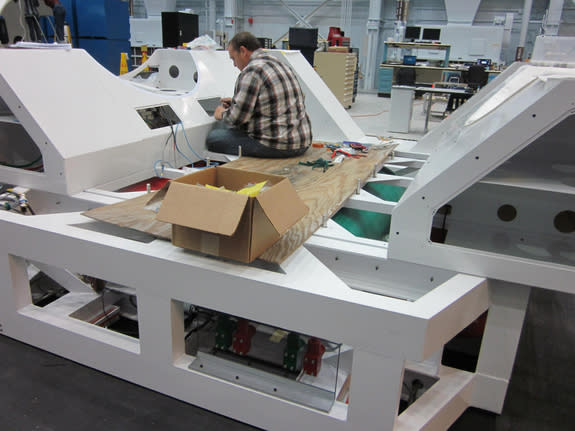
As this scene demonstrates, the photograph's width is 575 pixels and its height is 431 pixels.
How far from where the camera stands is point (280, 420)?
4.62 ft

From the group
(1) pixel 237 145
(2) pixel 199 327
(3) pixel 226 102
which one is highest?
(3) pixel 226 102

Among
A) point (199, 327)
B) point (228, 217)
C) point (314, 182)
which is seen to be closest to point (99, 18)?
point (314, 182)

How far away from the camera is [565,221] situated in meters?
1.71

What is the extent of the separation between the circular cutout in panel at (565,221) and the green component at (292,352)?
42.6 inches

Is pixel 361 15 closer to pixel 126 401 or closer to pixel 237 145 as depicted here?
pixel 237 145

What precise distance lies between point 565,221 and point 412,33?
377 inches

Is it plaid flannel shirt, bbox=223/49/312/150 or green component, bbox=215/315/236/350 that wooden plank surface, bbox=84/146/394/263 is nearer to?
plaid flannel shirt, bbox=223/49/312/150

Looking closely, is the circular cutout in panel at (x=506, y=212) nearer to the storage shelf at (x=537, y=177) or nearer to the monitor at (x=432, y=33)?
the storage shelf at (x=537, y=177)

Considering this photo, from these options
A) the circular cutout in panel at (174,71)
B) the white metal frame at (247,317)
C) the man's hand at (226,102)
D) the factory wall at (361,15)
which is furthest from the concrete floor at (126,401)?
the factory wall at (361,15)

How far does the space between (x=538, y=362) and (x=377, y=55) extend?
1185 cm

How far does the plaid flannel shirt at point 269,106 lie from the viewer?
263cm

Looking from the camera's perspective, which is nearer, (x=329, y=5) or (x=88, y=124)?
(x=88, y=124)

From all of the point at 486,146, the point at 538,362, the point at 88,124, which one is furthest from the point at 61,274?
the point at 538,362

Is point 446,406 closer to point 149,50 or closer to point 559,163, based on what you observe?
point 559,163
